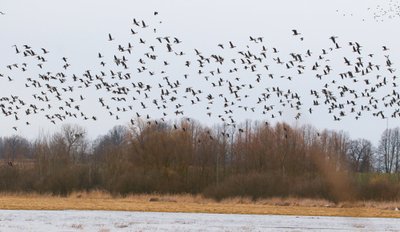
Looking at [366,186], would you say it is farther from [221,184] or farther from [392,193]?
[221,184]

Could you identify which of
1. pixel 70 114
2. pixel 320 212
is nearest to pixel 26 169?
pixel 70 114

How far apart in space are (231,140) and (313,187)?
30.4 meters

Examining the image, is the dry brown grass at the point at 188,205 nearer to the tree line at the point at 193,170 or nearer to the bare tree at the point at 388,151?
the tree line at the point at 193,170

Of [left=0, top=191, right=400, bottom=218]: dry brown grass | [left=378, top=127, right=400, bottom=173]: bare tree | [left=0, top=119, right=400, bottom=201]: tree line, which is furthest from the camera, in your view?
[left=378, top=127, right=400, bottom=173]: bare tree

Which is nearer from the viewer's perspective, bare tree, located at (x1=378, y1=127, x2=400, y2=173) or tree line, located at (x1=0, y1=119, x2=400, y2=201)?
tree line, located at (x1=0, y1=119, x2=400, y2=201)

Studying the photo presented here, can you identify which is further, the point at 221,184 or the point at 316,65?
the point at 221,184

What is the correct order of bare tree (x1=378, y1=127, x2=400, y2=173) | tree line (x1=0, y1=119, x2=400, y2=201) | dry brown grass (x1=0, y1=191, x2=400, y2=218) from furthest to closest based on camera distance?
1. bare tree (x1=378, y1=127, x2=400, y2=173)
2. tree line (x1=0, y1=119, x2=400, y2=201)
3. dry brown grass (x1=0, y1=191, x2=400, y2=218)

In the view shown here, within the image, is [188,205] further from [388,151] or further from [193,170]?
[388,151]

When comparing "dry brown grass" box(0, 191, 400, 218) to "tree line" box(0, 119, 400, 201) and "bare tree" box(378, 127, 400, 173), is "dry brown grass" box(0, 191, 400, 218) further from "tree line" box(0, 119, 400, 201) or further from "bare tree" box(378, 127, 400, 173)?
"bare tree" box(378, 127, 400, 173)

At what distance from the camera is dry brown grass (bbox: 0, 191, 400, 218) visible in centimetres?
3738

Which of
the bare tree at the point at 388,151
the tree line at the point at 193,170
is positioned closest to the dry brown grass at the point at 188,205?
the tree line at the point at 193,170

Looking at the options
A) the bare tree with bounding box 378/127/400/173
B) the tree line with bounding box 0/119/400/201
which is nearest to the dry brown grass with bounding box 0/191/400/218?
the tree line with bounding box 0/119/400/201

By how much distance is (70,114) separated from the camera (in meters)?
35.2

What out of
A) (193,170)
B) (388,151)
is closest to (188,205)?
(193,170)
